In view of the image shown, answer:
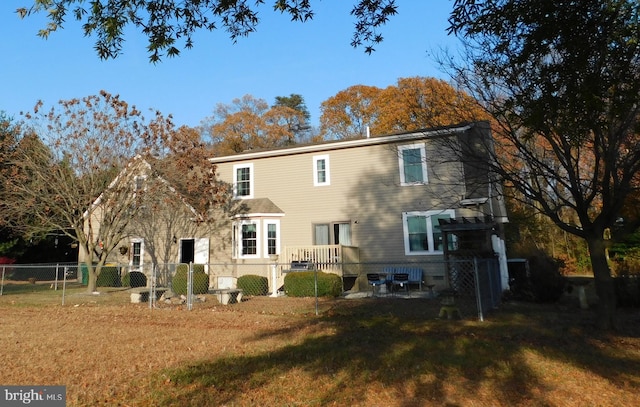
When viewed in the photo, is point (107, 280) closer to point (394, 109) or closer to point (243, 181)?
point (243, 181)

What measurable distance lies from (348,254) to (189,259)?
885 cm

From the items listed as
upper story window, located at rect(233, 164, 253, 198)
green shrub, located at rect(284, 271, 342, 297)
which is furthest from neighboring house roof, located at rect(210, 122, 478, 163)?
green shrub, located at rect(284, 271, 342, 297)

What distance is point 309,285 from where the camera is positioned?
46.1ft

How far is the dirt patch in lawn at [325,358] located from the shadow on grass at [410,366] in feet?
0.07

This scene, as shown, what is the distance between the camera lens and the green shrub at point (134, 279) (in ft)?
64.1

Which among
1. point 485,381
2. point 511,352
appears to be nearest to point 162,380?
point 485,381

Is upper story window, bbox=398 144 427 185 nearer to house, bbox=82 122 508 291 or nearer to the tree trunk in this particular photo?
house, bbox=82 122 508 291

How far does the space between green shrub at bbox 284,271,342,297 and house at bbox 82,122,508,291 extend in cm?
78

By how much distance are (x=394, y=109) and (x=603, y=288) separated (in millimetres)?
24698

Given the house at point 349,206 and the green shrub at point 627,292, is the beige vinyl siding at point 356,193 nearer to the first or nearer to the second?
the house at point 349,206

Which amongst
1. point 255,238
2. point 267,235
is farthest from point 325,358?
point 255,238

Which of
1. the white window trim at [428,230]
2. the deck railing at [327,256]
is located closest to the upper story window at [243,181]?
the deck railing at [327,256]

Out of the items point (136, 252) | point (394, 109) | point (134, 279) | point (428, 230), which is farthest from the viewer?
point (394, 109)

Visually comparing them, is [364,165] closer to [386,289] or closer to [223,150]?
[386,289]
